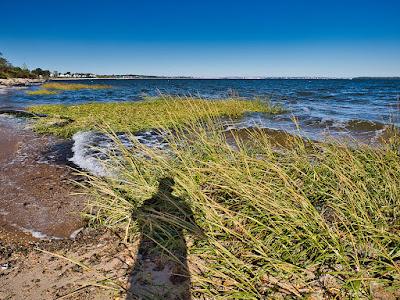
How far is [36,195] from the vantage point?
5.46m

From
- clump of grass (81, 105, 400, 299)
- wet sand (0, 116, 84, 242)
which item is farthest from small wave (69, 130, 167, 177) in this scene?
clump of grass (81, 105, 400, 299)

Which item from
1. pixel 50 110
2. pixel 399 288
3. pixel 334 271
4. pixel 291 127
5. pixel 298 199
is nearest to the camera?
pixel 399 288

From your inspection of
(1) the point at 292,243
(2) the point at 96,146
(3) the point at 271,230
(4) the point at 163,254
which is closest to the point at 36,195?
(4) the point at 163,254

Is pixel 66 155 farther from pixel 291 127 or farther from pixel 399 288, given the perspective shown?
pixel 291 127

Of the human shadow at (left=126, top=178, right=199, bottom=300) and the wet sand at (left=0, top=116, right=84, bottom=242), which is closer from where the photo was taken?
the human shadow at (left=126, top=178, right=199, bottom=300)

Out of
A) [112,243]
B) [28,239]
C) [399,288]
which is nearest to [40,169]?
[28,239]

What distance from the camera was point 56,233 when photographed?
163 inches

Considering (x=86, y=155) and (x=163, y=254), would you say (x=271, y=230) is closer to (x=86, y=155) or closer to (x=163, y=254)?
(x=163, y=254)

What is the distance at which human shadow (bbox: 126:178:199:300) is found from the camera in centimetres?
279

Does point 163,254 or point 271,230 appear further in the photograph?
point 163,254

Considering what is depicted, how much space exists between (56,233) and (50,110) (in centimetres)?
1643

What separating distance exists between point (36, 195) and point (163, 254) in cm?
339

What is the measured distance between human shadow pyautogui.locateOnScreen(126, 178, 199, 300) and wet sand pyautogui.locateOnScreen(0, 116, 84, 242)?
1.25 metres

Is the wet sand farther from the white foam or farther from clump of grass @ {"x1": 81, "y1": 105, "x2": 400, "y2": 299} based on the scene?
clump of grass @ {"x1": 81, "y1": 105, "x2": 400, "y2": 299}
